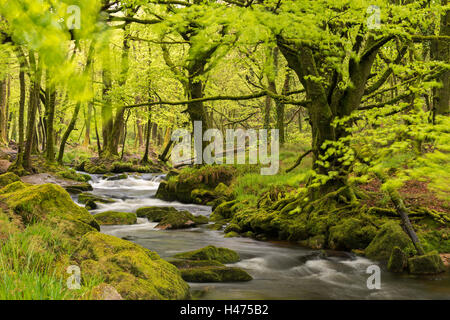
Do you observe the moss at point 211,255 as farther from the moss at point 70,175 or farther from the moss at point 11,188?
the moss at point 70,175

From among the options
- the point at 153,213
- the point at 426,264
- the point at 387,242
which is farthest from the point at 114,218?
the point at 426,264

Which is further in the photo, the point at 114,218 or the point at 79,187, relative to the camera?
the point at 79,187

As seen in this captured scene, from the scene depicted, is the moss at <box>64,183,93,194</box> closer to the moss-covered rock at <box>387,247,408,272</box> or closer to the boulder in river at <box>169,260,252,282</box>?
the boulder in river at <box>169,260,252,282</box>

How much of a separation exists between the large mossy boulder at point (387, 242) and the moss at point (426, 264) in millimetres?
534

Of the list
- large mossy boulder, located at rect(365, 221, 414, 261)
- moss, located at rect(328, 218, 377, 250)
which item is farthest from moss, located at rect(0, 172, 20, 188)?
large mossy boulder, located at rect(365, 221, 414, 261)

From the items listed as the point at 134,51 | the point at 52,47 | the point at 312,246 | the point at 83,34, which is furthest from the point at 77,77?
the point at 134,51

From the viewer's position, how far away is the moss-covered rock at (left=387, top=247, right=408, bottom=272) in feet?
22.2

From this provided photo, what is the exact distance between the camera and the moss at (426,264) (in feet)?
21.3

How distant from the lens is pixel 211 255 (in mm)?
7328

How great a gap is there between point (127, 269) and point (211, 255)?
2.94 meters

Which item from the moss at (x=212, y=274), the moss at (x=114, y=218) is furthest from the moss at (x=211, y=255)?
the moss at (x=114, y=218)

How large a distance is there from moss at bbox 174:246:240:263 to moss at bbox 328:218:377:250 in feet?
7.92

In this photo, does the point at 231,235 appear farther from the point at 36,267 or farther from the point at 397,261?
the point at 36,267
